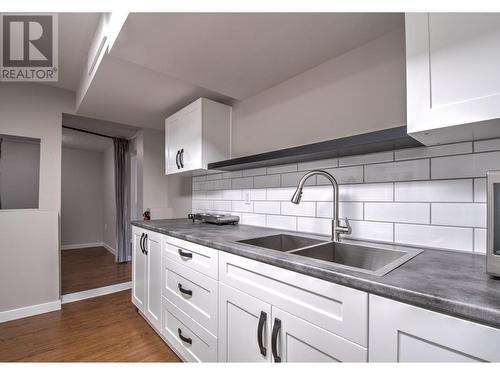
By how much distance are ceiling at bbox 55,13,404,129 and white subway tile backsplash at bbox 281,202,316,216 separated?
942 mm

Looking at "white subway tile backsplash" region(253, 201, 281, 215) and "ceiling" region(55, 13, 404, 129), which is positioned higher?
"ceiling" region(55, 13, 404, 129)

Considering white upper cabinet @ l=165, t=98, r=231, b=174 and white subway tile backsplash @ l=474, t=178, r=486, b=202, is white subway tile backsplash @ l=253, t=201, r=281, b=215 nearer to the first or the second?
white upper cabinet @ l=165, t=98, r=231, b=174

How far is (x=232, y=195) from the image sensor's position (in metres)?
2.26

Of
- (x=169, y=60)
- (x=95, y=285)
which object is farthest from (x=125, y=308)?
(x=169, y=60)

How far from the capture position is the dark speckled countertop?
1.86ft

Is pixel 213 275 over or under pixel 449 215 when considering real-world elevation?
under

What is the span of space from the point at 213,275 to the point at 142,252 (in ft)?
3.68

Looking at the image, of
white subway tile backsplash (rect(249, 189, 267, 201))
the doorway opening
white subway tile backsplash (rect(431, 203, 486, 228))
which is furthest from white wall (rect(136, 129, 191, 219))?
white subway tile backsplash (rect(431, 203, 486, 228))

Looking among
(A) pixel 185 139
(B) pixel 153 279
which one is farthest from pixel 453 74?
(B) pixel 153 279

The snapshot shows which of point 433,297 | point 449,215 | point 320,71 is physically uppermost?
point 320,71

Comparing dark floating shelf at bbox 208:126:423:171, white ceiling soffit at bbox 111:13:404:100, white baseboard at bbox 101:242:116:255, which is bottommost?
white baseboard at bbox 101:242:116:255

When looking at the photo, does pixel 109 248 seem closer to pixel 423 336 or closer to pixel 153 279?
pixel 153 279

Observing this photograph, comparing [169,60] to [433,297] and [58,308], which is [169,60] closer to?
[433,297]
